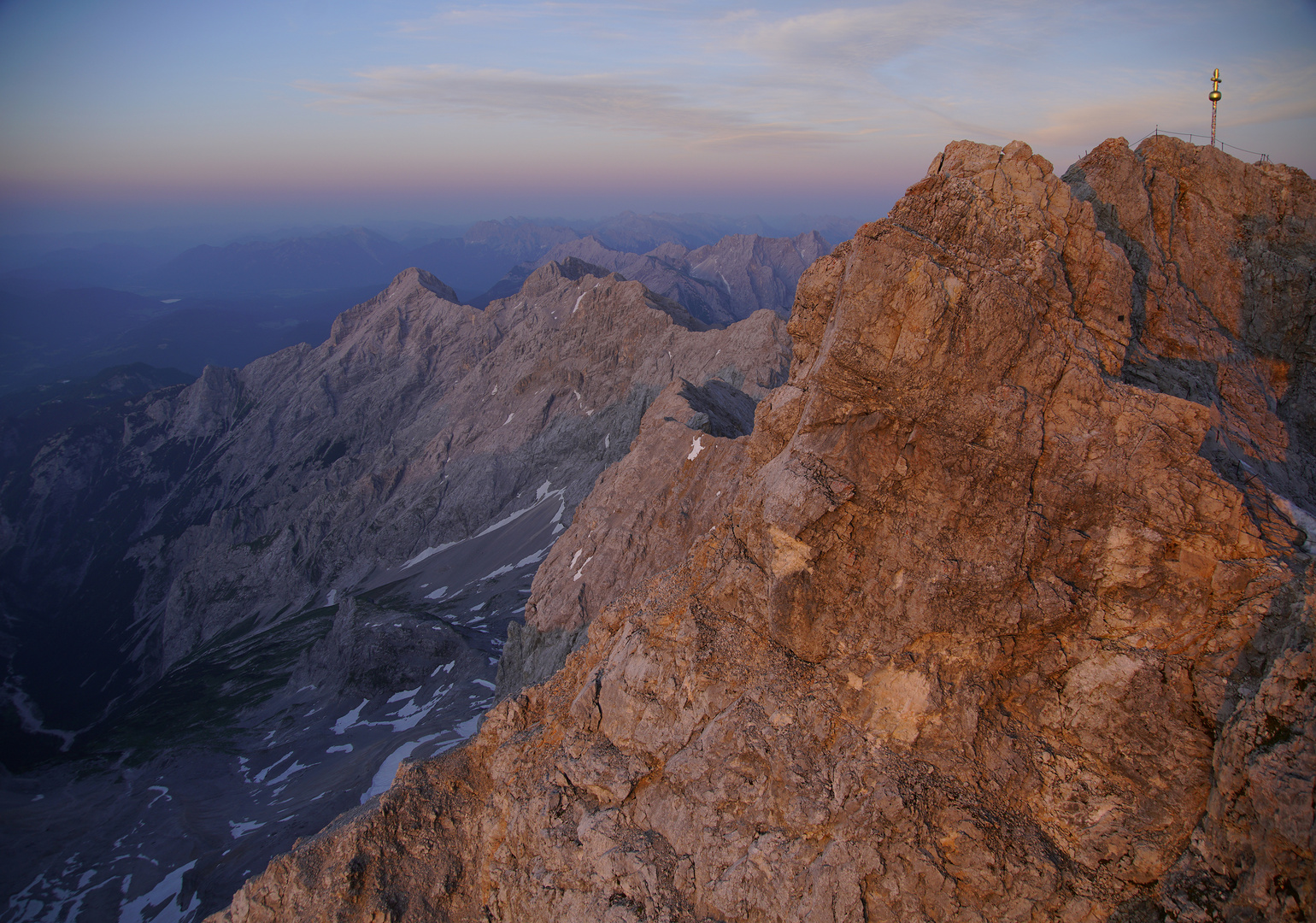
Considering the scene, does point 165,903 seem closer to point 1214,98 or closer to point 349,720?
point 349,720

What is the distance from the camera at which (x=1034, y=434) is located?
14.0 metres

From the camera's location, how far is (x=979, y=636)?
1423 centimetres

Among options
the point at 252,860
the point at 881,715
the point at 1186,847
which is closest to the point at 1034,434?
the point at 881,715

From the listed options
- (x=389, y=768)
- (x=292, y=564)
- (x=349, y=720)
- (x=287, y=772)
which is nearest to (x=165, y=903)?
(x=389, y=768)

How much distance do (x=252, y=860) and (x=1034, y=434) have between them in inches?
2329

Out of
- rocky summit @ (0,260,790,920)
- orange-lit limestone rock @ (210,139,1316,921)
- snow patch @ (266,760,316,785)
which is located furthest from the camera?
snow patch @ (266,760,316,785)

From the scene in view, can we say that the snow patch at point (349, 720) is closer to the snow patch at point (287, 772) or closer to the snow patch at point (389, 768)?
the snow patch at point (287, 772)

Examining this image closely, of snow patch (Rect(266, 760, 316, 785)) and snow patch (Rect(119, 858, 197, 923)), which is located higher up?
snow patch (Rect(119, 858, 197, 923))

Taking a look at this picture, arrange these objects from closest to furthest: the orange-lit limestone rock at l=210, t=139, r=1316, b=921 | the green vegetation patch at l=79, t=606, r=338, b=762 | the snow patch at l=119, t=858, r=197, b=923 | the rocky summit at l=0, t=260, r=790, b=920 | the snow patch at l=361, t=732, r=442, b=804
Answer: the orange-lit limestone rock at l=210, t=139, r=1316, b=921 → the snow patch at l=119, t=858, r=197, b=923 → the snow patch at l=361, t=732, r=442, b=804 → the rocky summit at l=0, t=260, r=790, b=920 → the green vegetation patch at l=79, t=606, r=338, b=762

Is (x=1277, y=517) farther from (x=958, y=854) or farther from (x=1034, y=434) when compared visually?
(x=958, y=854)

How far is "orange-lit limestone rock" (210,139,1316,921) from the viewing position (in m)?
12.2

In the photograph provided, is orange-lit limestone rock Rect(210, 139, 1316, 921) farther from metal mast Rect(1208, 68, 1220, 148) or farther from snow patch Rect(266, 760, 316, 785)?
snow patch Rect(266, 760, 316, 785)

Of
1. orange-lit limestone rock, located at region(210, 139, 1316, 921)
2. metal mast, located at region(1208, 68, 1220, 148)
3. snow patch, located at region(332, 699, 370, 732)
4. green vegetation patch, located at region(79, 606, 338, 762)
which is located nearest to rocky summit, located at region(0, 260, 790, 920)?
snow patch, located at region(332, 699, 370, 732)

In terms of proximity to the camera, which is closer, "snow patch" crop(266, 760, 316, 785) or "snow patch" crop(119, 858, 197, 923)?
"snow patch" crop(119, 858, 197, 923)
